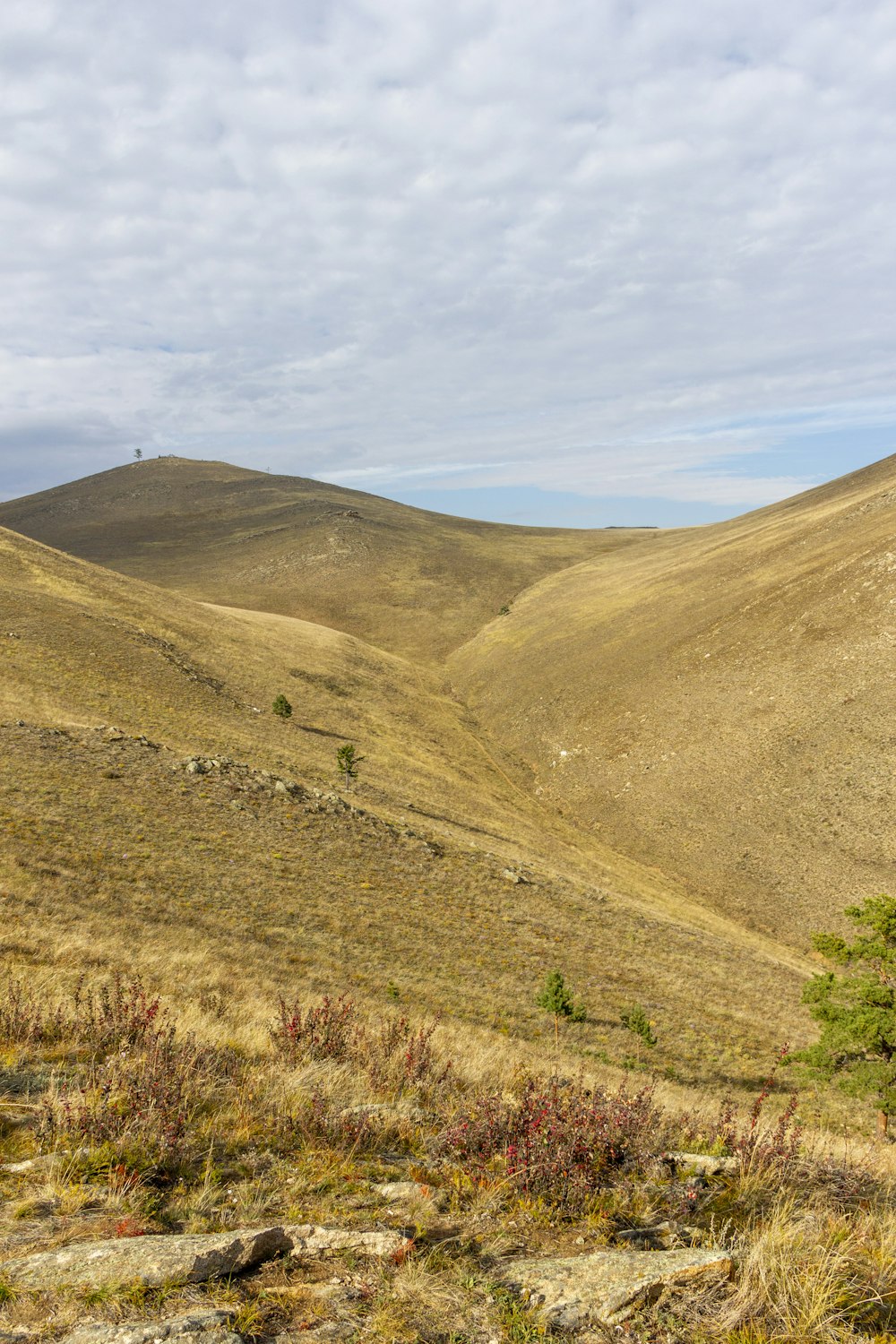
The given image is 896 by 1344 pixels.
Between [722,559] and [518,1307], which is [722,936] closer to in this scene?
[518,1307]

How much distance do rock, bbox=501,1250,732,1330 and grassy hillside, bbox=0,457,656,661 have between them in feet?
288

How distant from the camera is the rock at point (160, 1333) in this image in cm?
393

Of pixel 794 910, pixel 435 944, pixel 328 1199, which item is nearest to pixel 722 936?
pixel 794 910

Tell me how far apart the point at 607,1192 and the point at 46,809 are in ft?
68.6

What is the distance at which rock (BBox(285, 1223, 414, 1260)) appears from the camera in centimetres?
A: 509

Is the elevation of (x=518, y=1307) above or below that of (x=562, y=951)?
above

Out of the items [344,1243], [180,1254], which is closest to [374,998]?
[344,1243]

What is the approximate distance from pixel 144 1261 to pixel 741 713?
55.2 metres

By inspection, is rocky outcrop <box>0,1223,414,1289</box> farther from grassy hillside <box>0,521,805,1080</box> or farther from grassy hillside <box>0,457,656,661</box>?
grassy hillside <box>0,457,656,661</box>

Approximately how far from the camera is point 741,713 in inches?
2105

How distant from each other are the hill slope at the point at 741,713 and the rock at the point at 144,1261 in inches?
1535

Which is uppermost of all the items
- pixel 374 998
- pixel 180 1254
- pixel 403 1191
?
pixel 180 1254

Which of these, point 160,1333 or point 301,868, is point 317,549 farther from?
point 160,1333

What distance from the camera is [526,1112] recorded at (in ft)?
23.9
